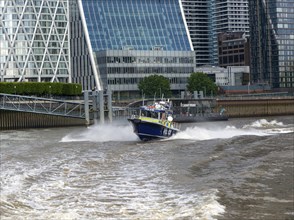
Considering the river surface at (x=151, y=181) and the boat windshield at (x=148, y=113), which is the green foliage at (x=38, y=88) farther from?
the river surface at (x=151, y=181)

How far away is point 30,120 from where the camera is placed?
104250 millimetres

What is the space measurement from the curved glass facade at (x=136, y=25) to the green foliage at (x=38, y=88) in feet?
93.7

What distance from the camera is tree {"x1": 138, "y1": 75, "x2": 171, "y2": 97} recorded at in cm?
16175

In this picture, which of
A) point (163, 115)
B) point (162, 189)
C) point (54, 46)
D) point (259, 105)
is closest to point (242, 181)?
point (162, 189)

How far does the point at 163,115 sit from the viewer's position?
221 ft

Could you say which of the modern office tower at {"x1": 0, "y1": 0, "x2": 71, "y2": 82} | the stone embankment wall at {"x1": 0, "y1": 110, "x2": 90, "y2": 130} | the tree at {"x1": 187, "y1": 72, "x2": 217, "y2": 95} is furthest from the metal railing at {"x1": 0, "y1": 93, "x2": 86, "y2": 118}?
the tree at {"x1": 187, "y1": 72, "x2": 217, "y2": 95}

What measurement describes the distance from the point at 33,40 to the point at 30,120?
69.4m

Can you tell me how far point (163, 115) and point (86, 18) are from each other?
3921 inches

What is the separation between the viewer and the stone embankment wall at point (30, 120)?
103m

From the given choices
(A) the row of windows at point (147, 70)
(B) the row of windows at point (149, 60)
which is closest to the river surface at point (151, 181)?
(B) the row of windows at point (149, 60)

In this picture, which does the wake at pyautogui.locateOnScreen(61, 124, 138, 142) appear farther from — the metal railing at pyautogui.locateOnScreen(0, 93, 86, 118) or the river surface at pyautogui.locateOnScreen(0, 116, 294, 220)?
the metal railing at pyautogui.locateOnScreen(0, 93, 86, 118)

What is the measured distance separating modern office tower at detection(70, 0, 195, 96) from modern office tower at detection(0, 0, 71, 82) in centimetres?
382

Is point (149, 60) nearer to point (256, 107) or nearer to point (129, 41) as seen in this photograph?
point (129, 41)

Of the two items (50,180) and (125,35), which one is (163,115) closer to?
(50,180)
